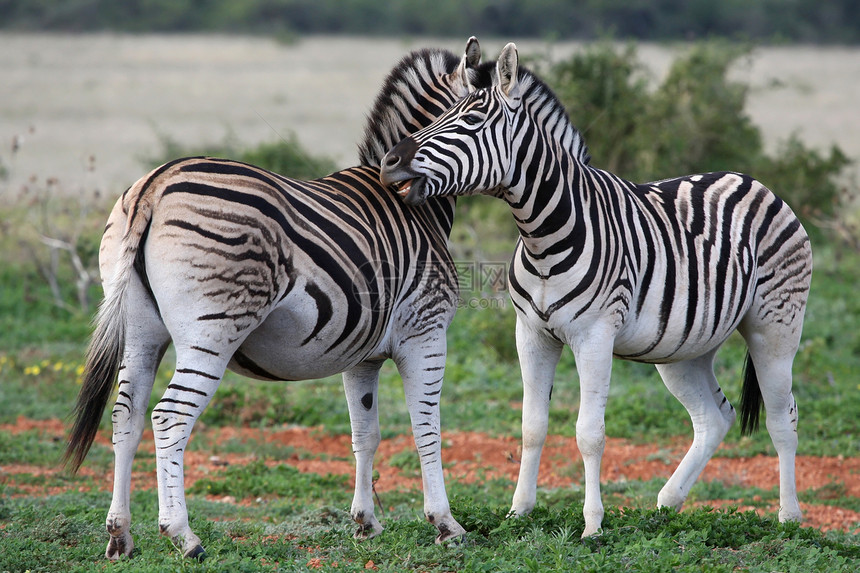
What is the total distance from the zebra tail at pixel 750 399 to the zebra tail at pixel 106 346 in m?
4.34

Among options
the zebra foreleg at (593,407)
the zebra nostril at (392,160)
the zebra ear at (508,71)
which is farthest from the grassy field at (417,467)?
the zebra ear at (508,71)

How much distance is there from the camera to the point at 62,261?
1519cm

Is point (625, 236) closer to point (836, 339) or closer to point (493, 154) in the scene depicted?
point (493, 154)

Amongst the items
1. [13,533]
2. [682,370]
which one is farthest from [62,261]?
[682,370]

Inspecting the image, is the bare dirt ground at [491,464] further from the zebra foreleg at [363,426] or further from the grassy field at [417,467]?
the zebra foreleg at [363,426]

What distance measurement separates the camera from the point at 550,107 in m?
5.11

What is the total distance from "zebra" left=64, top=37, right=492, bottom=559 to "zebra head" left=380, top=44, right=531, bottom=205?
25cm

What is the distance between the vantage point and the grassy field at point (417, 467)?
4.62 meters

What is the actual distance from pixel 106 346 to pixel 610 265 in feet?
9.18

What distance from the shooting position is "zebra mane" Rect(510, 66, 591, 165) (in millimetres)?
4984

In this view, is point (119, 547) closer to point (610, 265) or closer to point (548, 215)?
point (548, 215)

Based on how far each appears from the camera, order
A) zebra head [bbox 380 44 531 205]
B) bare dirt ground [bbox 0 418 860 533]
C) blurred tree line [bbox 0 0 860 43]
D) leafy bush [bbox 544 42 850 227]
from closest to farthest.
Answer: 1. zebra head [bbox 380 44 531 205]
2. bare dirt ground [bbox 0 418 860 533]
3. leafy bush [bbox 544 42 850 227]
4. blurred tree line [bbox 0 0 860 43]

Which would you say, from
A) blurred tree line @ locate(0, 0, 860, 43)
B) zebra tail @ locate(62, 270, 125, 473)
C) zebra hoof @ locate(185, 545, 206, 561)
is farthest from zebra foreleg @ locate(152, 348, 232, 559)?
blurred tree line @ locate(0, 0, 860, 43)

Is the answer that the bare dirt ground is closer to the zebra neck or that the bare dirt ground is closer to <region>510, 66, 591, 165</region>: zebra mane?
the zebra neck
